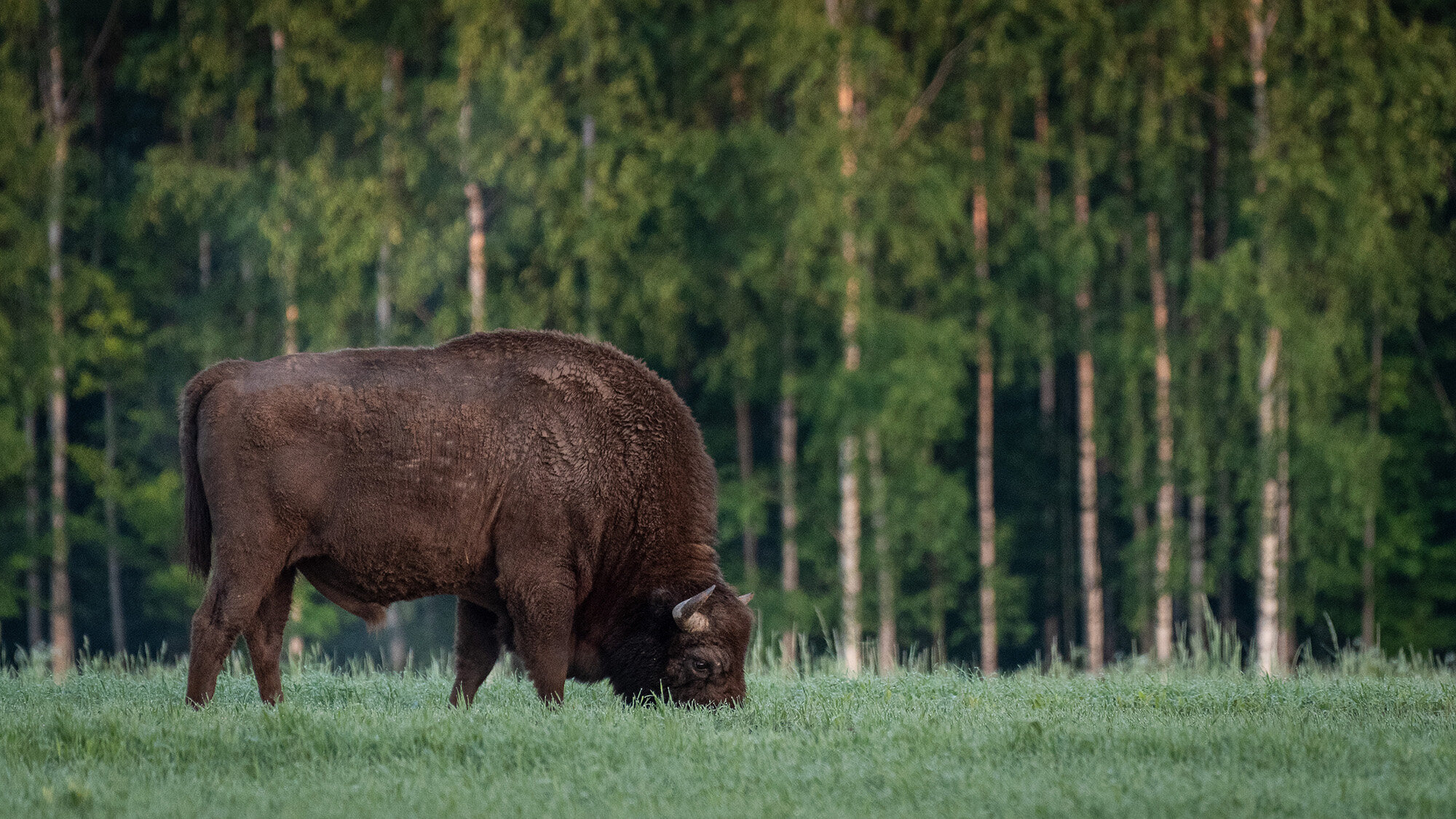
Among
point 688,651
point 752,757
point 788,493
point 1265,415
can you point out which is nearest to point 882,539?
point 788,493

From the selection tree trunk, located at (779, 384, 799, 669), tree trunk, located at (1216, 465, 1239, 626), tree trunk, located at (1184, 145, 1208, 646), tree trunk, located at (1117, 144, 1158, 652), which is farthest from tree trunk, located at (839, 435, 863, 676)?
tree trunk, located at (1216, 465, 1239, 626)

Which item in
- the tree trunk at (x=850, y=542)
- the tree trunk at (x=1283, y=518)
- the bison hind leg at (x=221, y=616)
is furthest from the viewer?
the tree trunk at (x=1283, y=518)

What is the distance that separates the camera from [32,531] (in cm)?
2503

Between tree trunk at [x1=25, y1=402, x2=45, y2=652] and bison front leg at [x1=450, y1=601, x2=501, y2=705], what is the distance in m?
17.3

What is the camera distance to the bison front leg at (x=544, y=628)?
841cm

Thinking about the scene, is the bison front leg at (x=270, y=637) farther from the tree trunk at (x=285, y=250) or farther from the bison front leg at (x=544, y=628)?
the tree trunk at (x=285, y=250)

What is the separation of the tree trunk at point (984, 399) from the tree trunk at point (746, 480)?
374cm

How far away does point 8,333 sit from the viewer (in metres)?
22.9

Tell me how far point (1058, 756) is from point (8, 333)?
67.2 ft

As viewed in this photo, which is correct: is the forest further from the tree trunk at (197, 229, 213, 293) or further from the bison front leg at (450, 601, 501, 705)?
the bison front leg at (450, 601, 501, 705)

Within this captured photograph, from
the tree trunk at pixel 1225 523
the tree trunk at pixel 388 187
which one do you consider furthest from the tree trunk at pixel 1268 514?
the tree trunk at pixel 388 187

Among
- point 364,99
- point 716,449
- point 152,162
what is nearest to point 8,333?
point 152,162

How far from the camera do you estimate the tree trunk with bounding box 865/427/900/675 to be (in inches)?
891

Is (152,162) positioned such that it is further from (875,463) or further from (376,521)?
(376,521)
